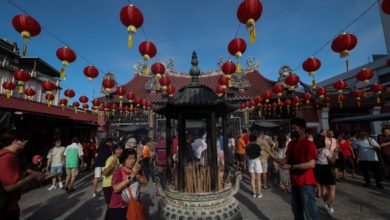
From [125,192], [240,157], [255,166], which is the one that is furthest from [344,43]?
[125,192]

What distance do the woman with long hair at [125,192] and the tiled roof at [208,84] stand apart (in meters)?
10.5

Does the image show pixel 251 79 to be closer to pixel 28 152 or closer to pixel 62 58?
pixel 62 58

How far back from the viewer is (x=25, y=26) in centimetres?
417

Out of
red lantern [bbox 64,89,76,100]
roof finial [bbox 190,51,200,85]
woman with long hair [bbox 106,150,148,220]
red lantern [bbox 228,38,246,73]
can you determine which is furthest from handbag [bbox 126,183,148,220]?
red lantern [bbox 64,89,76,100]

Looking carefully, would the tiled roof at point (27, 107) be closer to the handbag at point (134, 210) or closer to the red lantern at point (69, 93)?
the red lantern at point (69, 93)

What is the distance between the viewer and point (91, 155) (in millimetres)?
10422

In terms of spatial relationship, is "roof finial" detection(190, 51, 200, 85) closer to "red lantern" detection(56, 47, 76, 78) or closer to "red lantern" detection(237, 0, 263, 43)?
"red lantern" detection(237, 0, 263, 43)

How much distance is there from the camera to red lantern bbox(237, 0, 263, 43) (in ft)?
12.2

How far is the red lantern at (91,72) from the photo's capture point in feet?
22.1

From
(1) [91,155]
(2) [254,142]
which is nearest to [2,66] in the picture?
(1) [91,155]

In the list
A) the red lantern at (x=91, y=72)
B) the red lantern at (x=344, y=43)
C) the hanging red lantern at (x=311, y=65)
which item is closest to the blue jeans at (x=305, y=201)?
the red lantern at (x=344, y=43)

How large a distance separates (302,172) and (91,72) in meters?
7.08

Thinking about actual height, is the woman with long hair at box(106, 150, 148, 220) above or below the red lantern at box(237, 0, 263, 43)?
below

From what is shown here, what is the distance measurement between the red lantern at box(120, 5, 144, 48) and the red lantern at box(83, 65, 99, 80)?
137 inches
